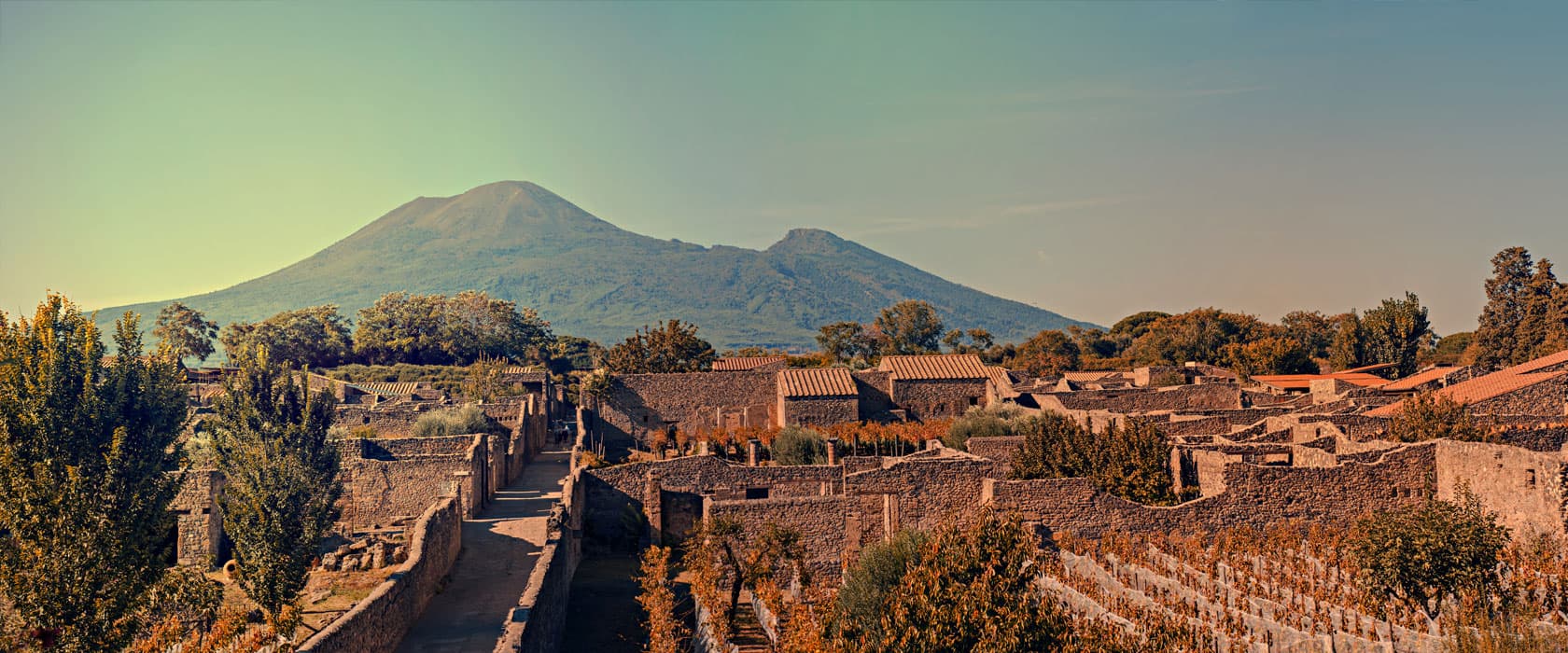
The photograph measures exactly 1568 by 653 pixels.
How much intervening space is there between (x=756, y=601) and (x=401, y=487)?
9.88m

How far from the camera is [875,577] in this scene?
69.6ft

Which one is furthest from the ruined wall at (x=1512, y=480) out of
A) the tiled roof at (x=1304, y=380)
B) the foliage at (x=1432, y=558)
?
Result: the tiled roof at (x=1304, y=380)

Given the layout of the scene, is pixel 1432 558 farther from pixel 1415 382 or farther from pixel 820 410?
pixel 1415 382

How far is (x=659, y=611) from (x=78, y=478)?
28.0ft

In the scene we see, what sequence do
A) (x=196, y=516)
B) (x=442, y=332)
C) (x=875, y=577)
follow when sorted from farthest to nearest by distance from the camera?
(x=442, y=332)
(x=196, y=516)
(x=875, y=577)

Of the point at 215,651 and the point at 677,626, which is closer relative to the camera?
the point at 215,651

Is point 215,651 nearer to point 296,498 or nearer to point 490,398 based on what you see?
point 296,498

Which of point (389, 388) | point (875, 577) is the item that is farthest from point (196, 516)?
point (389, 388)

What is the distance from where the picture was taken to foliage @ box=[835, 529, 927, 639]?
65.7 feet

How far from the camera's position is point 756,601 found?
23719 mm

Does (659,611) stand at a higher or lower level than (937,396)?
lower

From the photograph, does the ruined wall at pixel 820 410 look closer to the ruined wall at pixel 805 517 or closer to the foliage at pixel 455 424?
the foliage at pixel 455 424

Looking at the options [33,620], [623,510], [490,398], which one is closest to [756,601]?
[623,510]

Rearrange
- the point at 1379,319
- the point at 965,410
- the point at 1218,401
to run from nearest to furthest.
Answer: the point at 1218,401
the point at 965,410
the point at 1379,319
